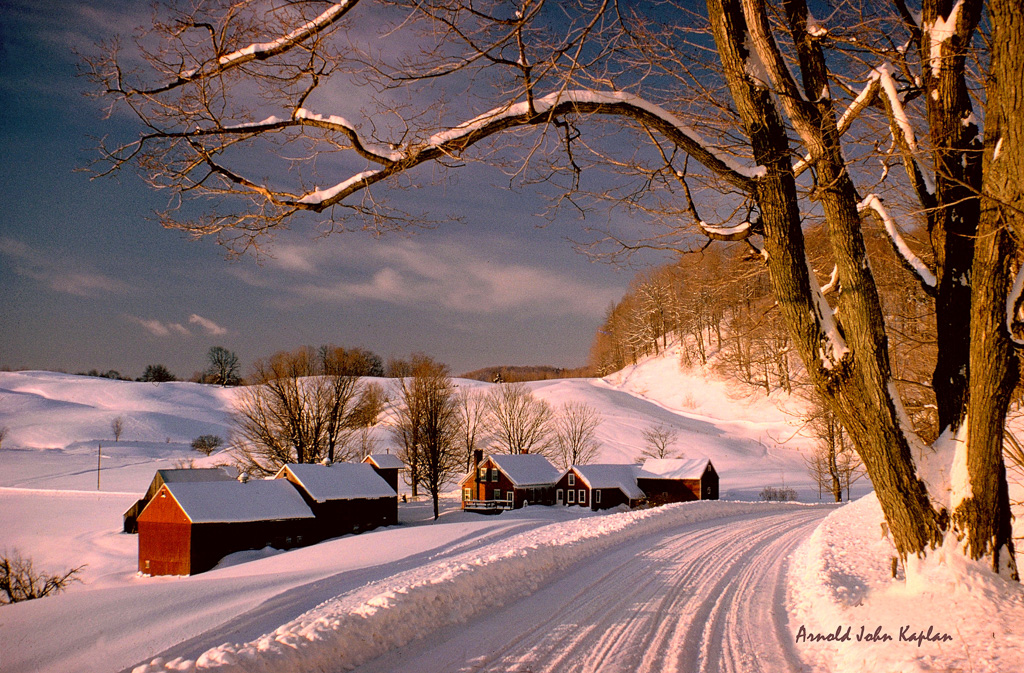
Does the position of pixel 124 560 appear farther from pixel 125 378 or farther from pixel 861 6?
pixel 125 378

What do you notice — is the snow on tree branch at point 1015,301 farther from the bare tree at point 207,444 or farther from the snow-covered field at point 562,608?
the bare tree at point 207,444

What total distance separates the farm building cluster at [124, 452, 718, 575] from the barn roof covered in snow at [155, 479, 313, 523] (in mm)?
48

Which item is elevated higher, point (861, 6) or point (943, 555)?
point (861, 6)

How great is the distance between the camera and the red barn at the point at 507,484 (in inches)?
1738

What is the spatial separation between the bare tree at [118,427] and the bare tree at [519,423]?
5015 cm

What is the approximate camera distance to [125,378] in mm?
117000

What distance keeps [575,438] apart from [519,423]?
576cm

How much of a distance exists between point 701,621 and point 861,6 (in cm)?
702

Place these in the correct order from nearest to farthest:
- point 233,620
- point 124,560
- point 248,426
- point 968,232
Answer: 1. point 968,232
2. point 233,620
3. point 124,560
4. point 248,426

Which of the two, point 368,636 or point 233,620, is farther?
point 233,620

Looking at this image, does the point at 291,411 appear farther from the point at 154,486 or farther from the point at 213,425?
the point at 213,425

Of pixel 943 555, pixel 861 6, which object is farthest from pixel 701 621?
pixel 861 6

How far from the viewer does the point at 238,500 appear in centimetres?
2936

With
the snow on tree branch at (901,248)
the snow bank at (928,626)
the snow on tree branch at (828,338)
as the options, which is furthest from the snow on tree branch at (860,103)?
the snow bank at (928,626)
